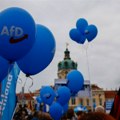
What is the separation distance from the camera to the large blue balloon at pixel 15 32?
163 inches

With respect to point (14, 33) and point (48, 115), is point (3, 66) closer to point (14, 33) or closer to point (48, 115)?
point (14, 33)

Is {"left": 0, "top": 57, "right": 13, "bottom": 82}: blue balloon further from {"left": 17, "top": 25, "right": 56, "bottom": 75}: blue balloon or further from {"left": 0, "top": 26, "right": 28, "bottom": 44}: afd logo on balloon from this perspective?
{"left": 0, "top": 26, "right": 28, "bottom": 44}: afd logo on balloon

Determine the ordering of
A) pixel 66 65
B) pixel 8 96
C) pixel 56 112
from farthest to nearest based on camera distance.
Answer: pixel 66 65 < pixel 56 112 < pixel 8 96

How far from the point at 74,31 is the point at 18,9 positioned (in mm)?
5495

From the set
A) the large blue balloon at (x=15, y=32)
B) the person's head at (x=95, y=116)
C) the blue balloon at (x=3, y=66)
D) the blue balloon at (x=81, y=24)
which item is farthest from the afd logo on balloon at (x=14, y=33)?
the blue balloon at (x=81, y=24)

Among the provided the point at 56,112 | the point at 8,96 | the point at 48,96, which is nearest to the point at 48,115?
the point at 8,96

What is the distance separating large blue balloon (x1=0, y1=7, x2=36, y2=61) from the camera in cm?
414

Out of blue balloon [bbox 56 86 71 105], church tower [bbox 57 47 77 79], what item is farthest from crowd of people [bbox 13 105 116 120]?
church tower [bbox 57 47 77 79]

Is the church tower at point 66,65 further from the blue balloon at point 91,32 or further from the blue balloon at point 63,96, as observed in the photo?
the blue balloon at point 63,96

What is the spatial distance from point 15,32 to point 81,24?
19.1 feet

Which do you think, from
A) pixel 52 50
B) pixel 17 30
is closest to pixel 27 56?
pixel 52 50

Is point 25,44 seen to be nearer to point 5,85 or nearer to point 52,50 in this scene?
point 52,50

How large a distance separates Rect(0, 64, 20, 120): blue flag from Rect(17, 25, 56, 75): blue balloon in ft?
2.36

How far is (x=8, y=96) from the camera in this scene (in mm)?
5664
